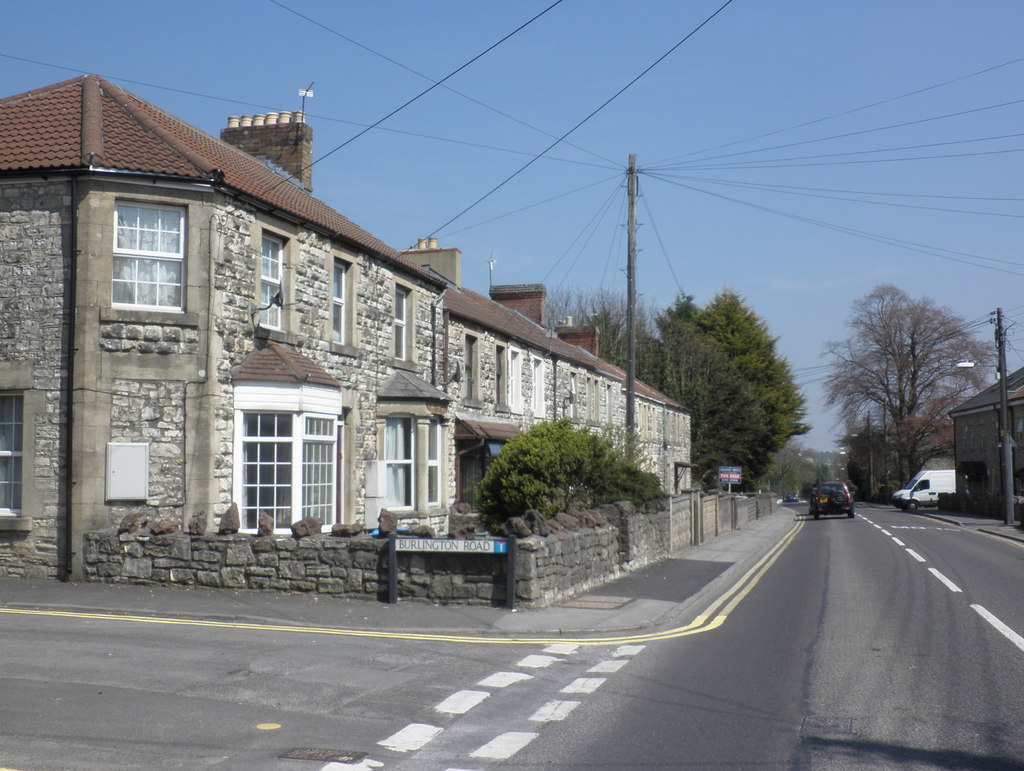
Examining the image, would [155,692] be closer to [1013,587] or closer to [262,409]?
[262,409]

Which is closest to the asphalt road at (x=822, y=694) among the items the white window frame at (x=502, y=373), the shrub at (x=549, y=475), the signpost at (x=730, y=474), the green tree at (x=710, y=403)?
the shrub at (x=549, y=475)

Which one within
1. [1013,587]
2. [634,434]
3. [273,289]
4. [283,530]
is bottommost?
[1013,587]

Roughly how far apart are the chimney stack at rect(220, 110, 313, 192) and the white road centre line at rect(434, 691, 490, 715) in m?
16.6

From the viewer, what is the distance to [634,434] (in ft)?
66.9

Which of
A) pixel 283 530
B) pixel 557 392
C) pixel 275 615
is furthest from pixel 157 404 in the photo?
pixel 557 392

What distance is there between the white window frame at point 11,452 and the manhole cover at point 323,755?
10172 mm

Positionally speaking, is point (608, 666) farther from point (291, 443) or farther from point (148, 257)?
point (148, 257)

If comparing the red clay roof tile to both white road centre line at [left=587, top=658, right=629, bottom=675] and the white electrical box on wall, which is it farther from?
white road centre line at [left=587, top=658, right=629, bottom=675]

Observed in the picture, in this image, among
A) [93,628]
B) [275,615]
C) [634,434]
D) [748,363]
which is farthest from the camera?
[748,363]

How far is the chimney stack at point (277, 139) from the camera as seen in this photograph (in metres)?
22.4

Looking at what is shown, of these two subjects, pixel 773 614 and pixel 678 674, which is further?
pixel 773 614

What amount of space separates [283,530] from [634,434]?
7889 millimetres

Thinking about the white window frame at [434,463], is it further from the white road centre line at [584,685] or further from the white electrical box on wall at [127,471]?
the white road centre line at [584,685]

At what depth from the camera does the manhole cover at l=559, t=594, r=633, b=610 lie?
13295 millimetres
